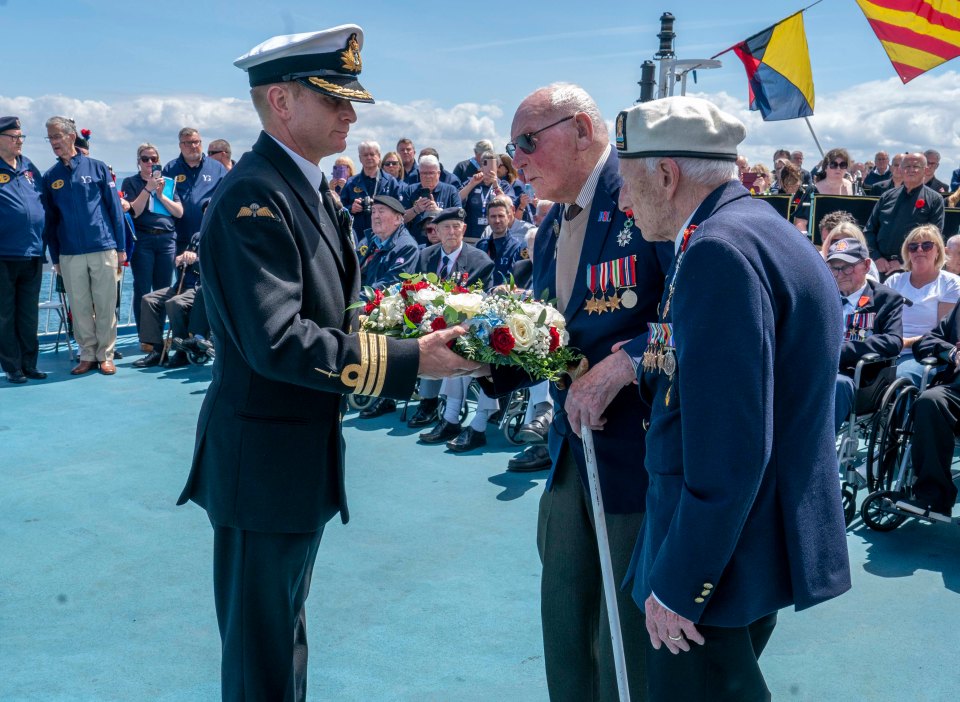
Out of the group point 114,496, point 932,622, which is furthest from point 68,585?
point 932,622

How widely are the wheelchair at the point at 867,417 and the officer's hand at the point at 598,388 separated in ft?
9.93

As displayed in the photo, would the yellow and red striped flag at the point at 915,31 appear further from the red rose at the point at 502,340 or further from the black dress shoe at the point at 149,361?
the black dress shoe at the point at 149,361

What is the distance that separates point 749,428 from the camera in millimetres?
1549

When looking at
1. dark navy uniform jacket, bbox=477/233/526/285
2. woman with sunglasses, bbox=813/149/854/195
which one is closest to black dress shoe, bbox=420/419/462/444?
dark navy uniform jacket, bbox=477/233/526/285

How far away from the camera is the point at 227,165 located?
10.8 m

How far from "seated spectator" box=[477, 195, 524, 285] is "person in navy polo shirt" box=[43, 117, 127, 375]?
160 inches

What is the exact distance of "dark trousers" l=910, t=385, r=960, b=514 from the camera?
183 inches

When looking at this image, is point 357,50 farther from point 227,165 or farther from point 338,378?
point 227,165

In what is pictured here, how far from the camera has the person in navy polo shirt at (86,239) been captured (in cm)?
866

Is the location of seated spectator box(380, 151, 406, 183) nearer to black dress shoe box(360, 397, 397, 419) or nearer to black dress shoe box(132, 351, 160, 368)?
black dress shoe box(132, 351, 160, 368)

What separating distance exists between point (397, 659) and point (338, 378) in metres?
1.67

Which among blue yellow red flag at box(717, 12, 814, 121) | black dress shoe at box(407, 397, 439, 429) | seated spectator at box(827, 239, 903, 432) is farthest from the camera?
blue yellow red flag at box(717, 12, 814, 121)

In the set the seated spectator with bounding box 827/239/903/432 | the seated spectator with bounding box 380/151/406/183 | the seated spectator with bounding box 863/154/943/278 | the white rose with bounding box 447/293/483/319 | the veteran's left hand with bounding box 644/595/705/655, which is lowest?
the veteran's left hand with bounding box 644/595/705/655

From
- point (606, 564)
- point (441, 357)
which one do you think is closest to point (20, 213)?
point (441, 357)
